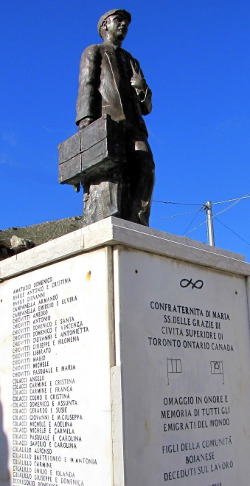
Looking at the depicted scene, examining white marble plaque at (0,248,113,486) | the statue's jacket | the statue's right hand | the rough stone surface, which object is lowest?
white marble plaque at (0,248,113,486)

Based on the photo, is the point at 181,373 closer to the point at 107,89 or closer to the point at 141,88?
the point at 107,89

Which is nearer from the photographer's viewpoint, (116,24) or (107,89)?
(107,89)

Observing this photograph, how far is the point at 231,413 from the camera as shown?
3734 mm

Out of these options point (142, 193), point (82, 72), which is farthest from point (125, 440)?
point (82, 72)

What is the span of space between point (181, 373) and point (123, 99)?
2.22 m

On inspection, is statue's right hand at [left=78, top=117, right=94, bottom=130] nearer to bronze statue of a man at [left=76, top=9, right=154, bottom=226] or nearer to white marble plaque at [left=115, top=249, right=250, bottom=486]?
bronze statue of a man at [left=76, top=9, right=154, bottom=226]

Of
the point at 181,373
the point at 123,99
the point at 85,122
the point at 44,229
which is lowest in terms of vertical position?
the point at 181,373

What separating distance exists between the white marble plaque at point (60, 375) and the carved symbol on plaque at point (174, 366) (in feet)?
1.43

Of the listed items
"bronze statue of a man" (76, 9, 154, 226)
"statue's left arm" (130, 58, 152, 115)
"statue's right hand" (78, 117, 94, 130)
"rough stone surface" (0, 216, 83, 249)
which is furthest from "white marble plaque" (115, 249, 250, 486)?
"rough stone surface" (0, 216, 83, 249)

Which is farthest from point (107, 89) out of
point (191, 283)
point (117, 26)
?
point (191, 283)

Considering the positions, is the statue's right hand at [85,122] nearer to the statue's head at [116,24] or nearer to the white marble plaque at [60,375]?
the statue's head at [116,24]

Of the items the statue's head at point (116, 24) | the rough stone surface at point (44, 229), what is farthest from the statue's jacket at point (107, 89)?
the rough stone surface at point (44, 229)

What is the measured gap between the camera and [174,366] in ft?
11.2

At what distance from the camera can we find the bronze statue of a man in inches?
176
